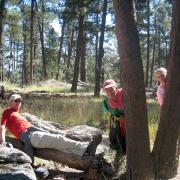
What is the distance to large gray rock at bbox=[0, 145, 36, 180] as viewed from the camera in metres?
5.25

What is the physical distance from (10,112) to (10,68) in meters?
62.2

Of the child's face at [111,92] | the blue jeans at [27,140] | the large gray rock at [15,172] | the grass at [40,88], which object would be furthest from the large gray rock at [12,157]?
the grass at [40,88]

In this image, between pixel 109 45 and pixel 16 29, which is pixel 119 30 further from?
pixel 109 45

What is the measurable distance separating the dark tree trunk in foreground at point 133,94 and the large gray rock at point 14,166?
157 centimetres

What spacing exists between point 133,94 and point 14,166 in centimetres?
192

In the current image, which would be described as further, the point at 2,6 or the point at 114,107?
the point at 2,6

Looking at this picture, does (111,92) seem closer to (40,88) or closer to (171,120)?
(171,120)

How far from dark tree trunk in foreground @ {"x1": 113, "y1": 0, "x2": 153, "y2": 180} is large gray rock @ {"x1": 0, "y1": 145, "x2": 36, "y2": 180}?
157cm

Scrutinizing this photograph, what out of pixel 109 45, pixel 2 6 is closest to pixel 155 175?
pixel 2 6

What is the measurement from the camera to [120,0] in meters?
6.08

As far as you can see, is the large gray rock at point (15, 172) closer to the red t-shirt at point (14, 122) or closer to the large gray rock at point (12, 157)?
the large gray rock at point (12, 157)

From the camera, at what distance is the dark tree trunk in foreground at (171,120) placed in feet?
20.2

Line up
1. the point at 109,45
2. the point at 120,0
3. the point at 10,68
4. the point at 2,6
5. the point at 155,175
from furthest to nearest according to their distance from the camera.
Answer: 1. the point at 10,68
2. the point at 109,45
3. the point at 2,6
4. the point at 155,175
5. the point at 120,0

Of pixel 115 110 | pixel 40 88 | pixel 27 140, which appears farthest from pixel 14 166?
pixel 40 88
